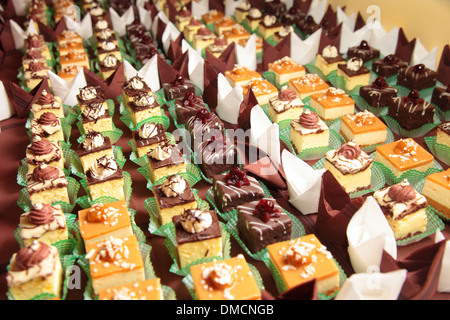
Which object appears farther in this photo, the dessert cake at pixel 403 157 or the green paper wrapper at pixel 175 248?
the dessert cake at pixel 403 157

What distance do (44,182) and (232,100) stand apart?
5.97 feet

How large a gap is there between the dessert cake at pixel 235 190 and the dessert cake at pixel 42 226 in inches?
41.2

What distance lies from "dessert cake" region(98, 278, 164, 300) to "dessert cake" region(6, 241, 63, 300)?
34cm

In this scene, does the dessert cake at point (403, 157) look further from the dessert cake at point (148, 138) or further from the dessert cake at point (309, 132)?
the dessert cake at point (148, 138)

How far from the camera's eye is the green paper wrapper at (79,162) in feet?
11.9

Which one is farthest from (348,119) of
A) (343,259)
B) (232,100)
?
(343,259)

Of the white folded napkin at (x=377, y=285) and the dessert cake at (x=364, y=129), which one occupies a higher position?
the dessert cake at (x=364, y=129)

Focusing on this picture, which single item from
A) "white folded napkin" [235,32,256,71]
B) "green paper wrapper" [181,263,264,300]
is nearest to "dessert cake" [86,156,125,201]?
"green paper wrapper" [181,263,264,300]

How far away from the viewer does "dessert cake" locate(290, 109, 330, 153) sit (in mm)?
3732

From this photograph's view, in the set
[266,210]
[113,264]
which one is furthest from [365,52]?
[113,264]

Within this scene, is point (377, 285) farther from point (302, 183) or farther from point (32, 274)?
point (32, 274)

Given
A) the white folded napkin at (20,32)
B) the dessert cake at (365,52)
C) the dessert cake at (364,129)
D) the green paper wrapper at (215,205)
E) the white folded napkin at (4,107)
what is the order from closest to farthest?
the green paper wrapper at (215,205) → the dessert cake at (364,129) → the white folded napkin at (4,107) → the dessert cake at (365,52) → the white folded napkin at (20,32)

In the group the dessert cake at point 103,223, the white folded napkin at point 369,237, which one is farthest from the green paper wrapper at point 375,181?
the dessert cake at point 103,223

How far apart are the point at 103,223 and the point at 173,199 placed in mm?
473
